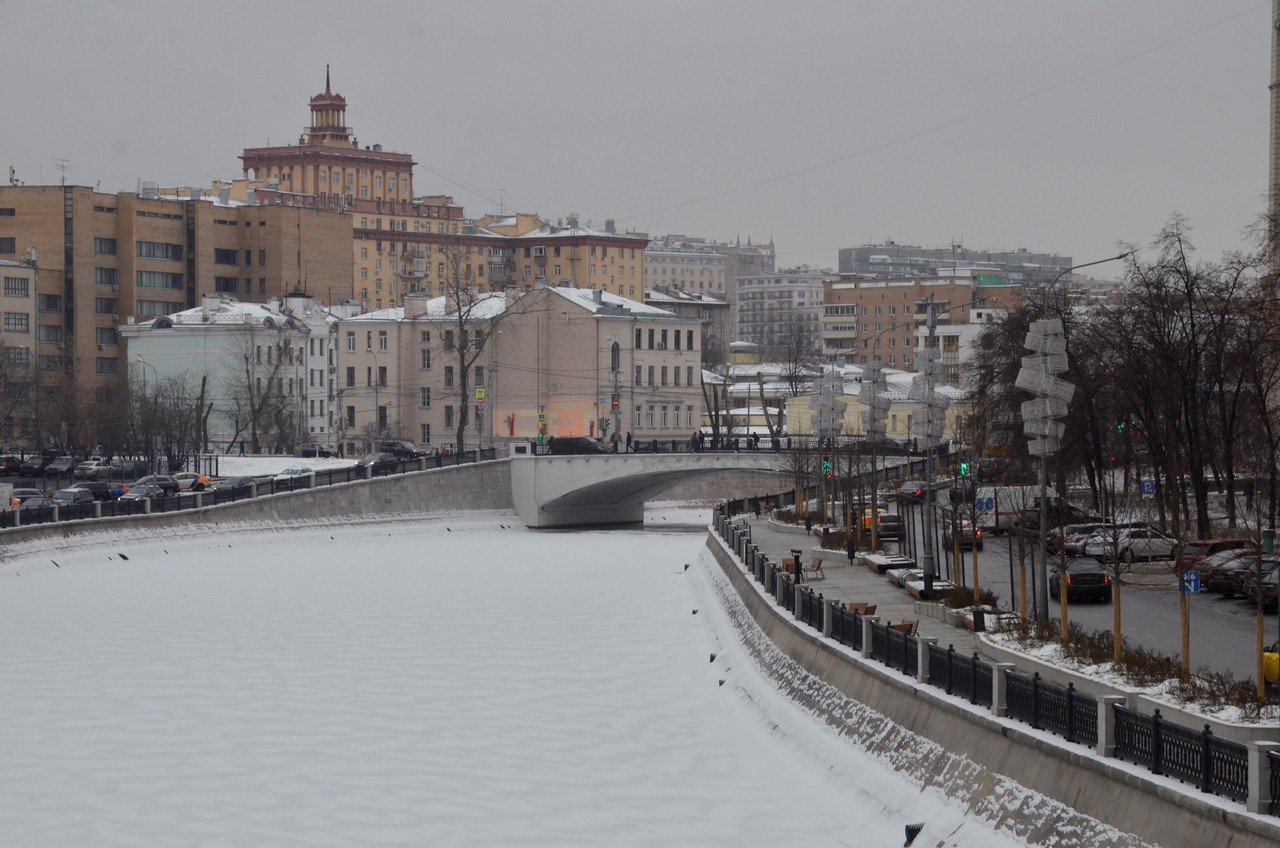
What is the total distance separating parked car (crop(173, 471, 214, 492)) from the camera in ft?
252

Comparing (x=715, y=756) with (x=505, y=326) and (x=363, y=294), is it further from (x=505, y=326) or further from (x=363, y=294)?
(x=363, y=294)

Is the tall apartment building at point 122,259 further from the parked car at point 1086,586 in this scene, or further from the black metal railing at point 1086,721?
the black metal railing at point 1086,721

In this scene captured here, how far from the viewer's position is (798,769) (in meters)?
24.7

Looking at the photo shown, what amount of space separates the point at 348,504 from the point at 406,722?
4249cm

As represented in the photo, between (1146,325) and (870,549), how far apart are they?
32.6 ft

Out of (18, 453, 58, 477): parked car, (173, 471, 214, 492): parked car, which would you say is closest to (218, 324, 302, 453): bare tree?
(18, 453, 58, 477): parked car

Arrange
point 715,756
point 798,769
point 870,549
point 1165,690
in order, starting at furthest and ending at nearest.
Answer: point 870,549, point 715,756, point 798,769, point 1165,690

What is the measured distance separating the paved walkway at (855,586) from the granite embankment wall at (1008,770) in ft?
5.58

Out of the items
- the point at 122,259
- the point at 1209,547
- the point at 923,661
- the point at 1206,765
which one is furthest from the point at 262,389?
the point at 1206,765

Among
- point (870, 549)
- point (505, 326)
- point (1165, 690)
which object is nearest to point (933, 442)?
point (870, 549)

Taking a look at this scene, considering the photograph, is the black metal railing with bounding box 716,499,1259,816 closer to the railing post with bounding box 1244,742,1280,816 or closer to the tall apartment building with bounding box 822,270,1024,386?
the railing post with bounding box 1244,742,1280,816

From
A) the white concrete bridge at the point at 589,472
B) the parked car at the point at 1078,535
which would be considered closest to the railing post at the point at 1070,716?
the parked car at the point at 1078,535

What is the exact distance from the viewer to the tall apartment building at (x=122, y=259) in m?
130

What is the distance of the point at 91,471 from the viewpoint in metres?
90.4
